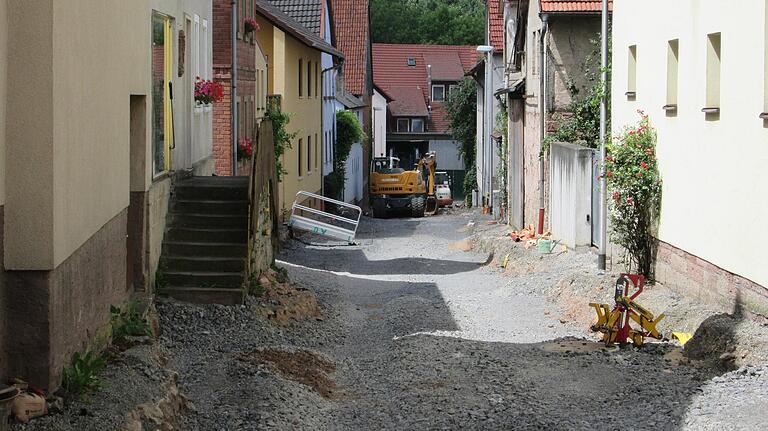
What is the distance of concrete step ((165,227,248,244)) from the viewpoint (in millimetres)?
15664

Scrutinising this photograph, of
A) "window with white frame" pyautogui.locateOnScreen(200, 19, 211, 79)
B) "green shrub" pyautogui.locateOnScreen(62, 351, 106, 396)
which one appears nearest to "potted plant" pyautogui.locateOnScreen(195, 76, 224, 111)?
"window with white frame" pyautogui.locateOnScreen(200, 19, 211, 79)

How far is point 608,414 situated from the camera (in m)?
10.2

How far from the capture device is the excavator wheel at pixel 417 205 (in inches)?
1944

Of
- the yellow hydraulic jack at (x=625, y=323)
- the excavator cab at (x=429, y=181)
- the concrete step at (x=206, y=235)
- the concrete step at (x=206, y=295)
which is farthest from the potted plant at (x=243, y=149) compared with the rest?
the excavator cab at (x=429, y=181)

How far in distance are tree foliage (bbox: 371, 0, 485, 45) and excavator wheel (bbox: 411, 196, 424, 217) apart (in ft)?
158

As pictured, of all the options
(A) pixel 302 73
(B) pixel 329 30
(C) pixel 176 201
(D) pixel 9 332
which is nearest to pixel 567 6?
(C) pixel 176 201

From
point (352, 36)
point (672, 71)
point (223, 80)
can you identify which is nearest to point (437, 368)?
point (672, 71)

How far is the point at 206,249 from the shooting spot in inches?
611

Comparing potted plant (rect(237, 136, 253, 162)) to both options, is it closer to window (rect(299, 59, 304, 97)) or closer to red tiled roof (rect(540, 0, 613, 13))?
red tiled roof (rect(540, 0, 613, 13))

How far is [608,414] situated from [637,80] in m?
9.08

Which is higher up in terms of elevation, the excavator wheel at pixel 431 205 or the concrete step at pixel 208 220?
the concrete step at pixel 208 220

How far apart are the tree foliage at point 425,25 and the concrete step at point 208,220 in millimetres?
81320

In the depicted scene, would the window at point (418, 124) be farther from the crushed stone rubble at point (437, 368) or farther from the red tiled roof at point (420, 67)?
the crushed stone rubble at point (437, 368)

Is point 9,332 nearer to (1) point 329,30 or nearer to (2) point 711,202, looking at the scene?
(2) point 711,202
